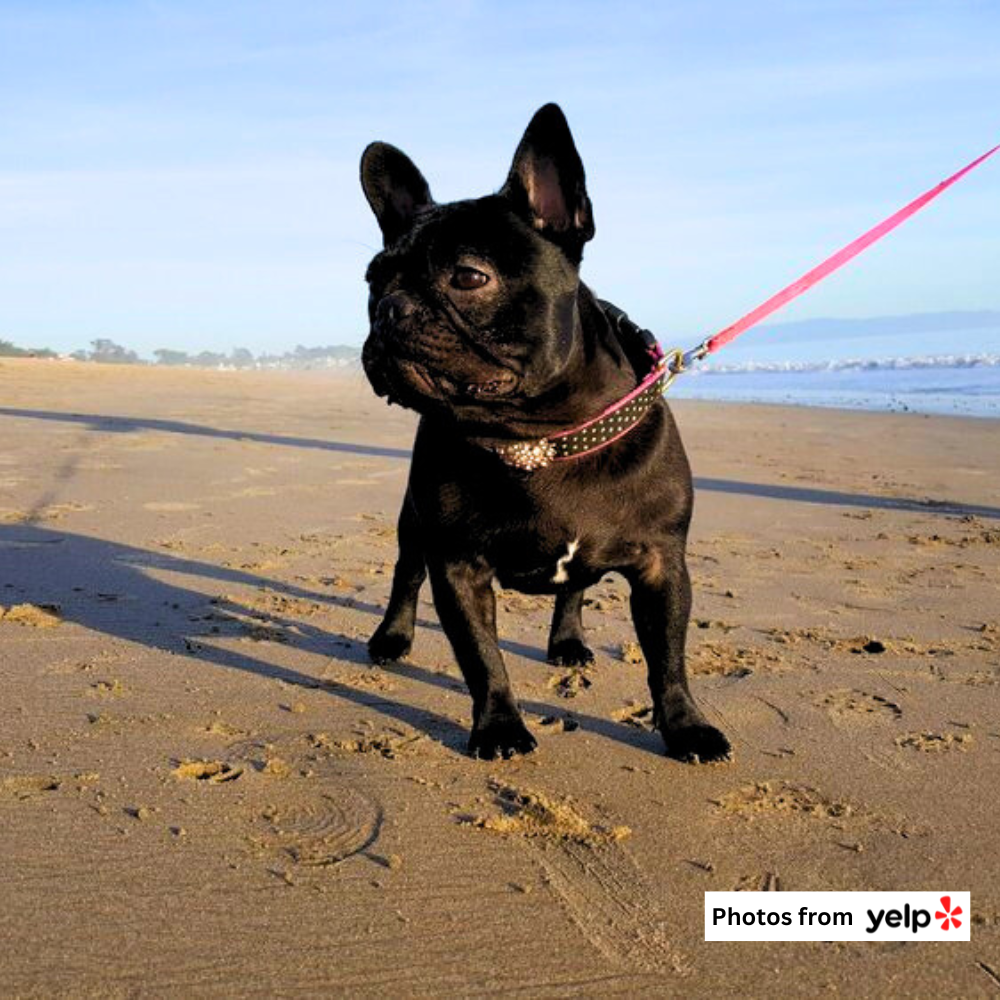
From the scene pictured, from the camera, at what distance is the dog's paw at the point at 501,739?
125 inches

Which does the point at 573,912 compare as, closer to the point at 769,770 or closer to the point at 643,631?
the point at 769,770

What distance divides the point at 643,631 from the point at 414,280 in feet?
3.77

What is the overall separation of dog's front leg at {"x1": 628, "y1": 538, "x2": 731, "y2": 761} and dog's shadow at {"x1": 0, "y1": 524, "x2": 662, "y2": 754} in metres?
0.11

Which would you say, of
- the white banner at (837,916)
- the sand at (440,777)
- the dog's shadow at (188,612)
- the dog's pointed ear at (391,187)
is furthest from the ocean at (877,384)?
the white banner at (837,916)

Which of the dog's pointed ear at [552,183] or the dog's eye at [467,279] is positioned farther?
the dog's pointed ear at [552,183]

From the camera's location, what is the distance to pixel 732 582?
18.1ft

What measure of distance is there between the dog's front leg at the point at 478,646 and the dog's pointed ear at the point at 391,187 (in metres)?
0.91

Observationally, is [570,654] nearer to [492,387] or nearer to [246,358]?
[492,387]

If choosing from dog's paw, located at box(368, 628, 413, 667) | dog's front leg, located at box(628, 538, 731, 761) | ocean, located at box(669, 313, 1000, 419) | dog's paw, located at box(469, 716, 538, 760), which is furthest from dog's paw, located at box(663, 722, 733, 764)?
ocean, located at box(669, 313, 1000, 419)

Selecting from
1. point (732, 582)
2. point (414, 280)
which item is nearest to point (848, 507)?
point (732, 582)

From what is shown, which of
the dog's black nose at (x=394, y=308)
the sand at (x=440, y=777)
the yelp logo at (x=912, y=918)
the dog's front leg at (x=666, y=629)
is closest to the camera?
the sand at (x=440, y=777)

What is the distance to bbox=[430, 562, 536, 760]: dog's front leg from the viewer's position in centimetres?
324

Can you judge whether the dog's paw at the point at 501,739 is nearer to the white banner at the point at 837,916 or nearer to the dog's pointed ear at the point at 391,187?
the white banner at the point at 837,916

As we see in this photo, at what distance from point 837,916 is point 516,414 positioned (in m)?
1.36
